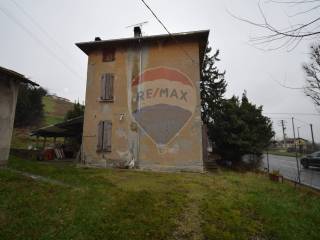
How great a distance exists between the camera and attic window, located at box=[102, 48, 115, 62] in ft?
38.3

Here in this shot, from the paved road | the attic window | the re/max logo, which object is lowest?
the paved road

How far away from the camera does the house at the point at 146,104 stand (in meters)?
10.0

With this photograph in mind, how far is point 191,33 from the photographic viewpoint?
33.9 feet

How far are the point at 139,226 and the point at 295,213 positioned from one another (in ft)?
14.3

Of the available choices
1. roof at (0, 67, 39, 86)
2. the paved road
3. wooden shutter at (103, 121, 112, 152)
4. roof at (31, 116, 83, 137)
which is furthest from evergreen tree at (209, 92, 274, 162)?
roof at (0, 67, 39, 86)

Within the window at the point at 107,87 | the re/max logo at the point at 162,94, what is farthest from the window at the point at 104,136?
the re/max logo at the point at 162,94

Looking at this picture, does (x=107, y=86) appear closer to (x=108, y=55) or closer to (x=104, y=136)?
(x=108, y=55)

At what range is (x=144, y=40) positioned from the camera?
1109 cm

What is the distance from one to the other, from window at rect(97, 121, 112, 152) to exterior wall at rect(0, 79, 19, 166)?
395 cm

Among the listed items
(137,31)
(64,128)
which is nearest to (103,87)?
(137,31)

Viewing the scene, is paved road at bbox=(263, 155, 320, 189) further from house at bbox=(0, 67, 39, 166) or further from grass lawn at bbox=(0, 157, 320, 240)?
house at bbox=(0, 67, 39, 166)

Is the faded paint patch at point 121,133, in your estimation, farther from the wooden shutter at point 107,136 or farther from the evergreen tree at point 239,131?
the evergreen tree at point 239,131

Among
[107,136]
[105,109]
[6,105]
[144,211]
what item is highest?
[105,109]

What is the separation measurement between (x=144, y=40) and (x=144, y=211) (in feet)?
30.2
